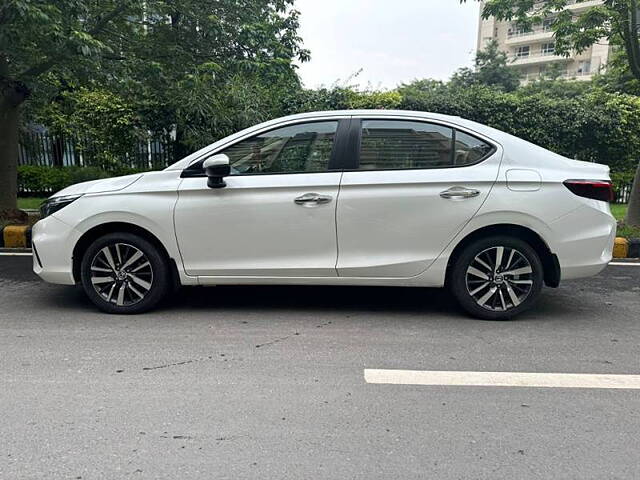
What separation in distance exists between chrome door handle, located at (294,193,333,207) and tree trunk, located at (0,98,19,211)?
6070 mm

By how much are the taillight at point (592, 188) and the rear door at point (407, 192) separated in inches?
24.5

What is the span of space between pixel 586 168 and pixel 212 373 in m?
3.41

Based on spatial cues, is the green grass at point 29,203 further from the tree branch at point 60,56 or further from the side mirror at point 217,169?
the side mirror at point 217,169

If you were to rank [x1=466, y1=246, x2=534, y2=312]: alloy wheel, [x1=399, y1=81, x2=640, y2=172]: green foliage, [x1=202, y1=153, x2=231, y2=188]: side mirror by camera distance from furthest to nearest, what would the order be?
[x1=399, y1=81, x2=640, y2=172]: green foliage → [x1=466, y1=246, x2=534, y2=312]: alloy wheel → [x1=202, y1=153, x2=231, y2=188]: side mirror

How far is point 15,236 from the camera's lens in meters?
7.24

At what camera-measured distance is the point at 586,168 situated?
436 cm

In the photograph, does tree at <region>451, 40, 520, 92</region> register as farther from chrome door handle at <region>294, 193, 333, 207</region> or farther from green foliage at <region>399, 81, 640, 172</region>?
chrome door handle at <region>294, 193, 333, 207</region>

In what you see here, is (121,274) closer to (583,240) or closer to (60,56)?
(60,56)

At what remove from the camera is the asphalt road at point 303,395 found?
8.12ft

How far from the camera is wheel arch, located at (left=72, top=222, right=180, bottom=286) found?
175 inches

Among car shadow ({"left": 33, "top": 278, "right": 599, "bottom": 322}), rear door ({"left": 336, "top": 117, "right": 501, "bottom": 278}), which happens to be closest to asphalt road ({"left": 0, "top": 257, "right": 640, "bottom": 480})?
car shadow ({"left": 33, "top": 278, "right": 599, "bottom": 322})

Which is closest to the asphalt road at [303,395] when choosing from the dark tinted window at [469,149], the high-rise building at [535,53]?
the dark tinted window at [469,149]

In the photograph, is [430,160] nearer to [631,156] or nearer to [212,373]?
[212,373]

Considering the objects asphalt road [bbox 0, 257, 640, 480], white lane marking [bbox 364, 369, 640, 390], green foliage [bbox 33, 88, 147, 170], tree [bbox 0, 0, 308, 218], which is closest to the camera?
asphalt road [bbox 0, 257, 640, 480]
